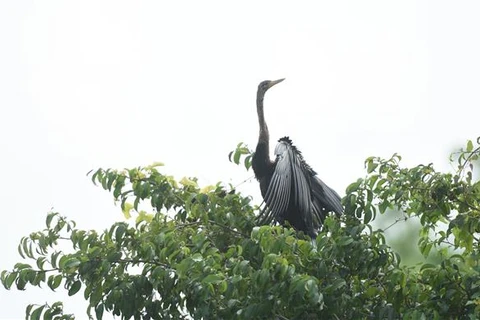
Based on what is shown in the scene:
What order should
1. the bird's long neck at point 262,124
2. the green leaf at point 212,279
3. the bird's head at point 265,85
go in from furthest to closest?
the bird's head at point 265,85 → the bird's long neck at point 262,124 → the green leaf at point 212,279

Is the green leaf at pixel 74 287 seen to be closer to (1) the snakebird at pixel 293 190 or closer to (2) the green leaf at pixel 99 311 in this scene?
(2) the green leaf at pixel 99 311

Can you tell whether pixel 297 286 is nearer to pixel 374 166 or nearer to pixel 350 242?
pixel 350 242

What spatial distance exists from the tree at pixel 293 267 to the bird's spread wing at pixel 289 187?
4.35 feet

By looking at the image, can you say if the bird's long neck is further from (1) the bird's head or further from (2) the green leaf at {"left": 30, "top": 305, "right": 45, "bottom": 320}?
(2) the green leaf at {"left": 30, "top": 305, "right": 45, "bottom": 320}

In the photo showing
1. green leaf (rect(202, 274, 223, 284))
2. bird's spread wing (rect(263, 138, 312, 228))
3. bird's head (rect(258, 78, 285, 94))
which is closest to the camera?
green leaf (rect(202, 274, 223, 284))

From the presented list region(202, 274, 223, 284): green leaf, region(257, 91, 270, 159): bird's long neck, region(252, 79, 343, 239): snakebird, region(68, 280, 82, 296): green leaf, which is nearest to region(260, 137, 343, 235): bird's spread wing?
region(252, 79, 343, 239): snakebird

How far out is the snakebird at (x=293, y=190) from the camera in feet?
26.5

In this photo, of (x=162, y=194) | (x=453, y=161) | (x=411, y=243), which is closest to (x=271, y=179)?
(x=162, y=194)

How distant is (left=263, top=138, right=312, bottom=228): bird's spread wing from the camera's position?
804cm

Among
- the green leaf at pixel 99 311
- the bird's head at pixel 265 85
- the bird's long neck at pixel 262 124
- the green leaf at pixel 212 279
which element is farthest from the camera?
the bird's head at pixel 265 85

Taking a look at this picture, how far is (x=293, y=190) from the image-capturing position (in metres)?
8.18

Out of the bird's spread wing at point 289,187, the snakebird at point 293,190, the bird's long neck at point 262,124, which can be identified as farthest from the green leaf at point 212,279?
the bird's long neck at point 262,124

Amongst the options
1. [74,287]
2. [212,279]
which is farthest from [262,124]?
[212,279]

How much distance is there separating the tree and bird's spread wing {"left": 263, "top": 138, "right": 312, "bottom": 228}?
4.35ft
